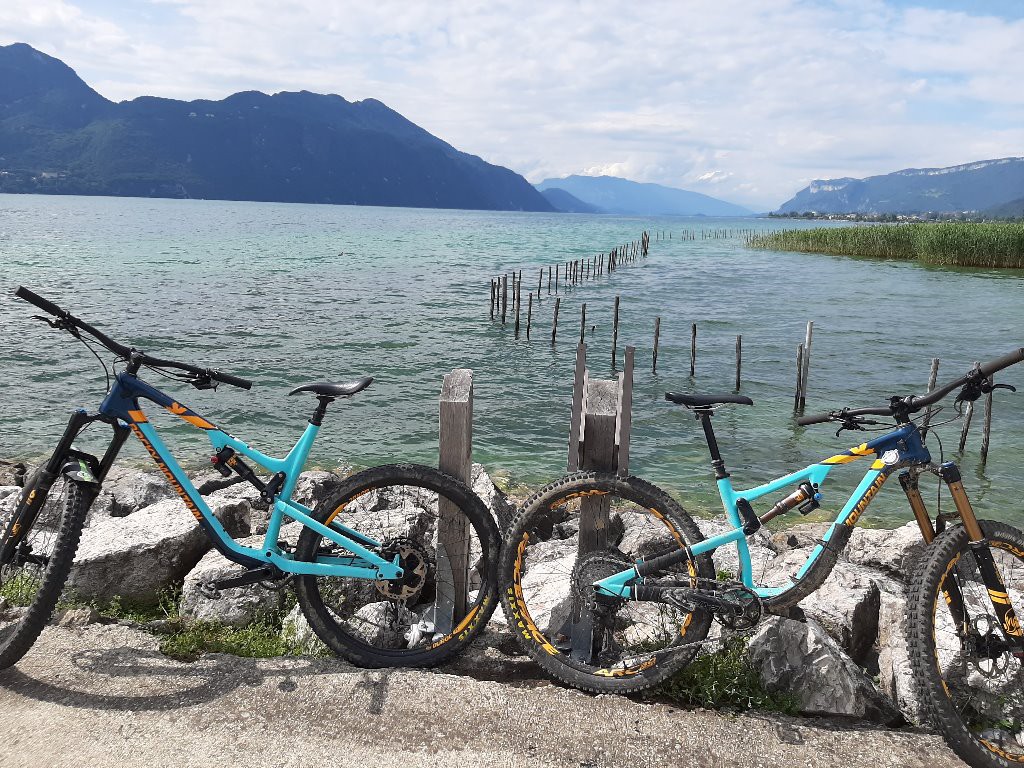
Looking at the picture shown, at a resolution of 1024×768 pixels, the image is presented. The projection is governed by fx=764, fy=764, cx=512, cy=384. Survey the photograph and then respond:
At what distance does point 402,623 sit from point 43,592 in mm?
1900

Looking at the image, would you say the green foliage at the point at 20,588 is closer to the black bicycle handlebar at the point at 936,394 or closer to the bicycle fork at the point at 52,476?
the bicycle fork at the point at 52,476

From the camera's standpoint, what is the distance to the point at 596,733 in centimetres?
363

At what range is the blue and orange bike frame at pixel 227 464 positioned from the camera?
13.5 feet

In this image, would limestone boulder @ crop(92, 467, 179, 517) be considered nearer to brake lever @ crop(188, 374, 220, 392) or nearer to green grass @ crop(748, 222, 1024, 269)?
brake lever @ crop(188, 374, 220, 392)

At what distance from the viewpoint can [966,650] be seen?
3.90 m

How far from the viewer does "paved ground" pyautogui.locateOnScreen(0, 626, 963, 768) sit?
3430mm

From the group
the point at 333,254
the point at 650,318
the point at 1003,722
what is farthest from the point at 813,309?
the point at 333,254

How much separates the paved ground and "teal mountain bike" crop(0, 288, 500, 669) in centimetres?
32

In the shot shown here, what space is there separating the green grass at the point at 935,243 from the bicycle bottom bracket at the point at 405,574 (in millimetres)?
51008

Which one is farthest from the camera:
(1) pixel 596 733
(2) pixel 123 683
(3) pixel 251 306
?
(3) pixel 251 306

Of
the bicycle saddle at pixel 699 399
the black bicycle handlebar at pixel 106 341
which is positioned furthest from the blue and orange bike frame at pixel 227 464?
the bicycle saddle at pixel 699 399

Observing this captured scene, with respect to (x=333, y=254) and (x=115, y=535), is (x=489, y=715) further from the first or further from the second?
(x=333, y=254)

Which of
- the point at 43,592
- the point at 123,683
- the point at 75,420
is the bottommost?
the point at 123,683

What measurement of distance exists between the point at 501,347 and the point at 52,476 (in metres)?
21.0
